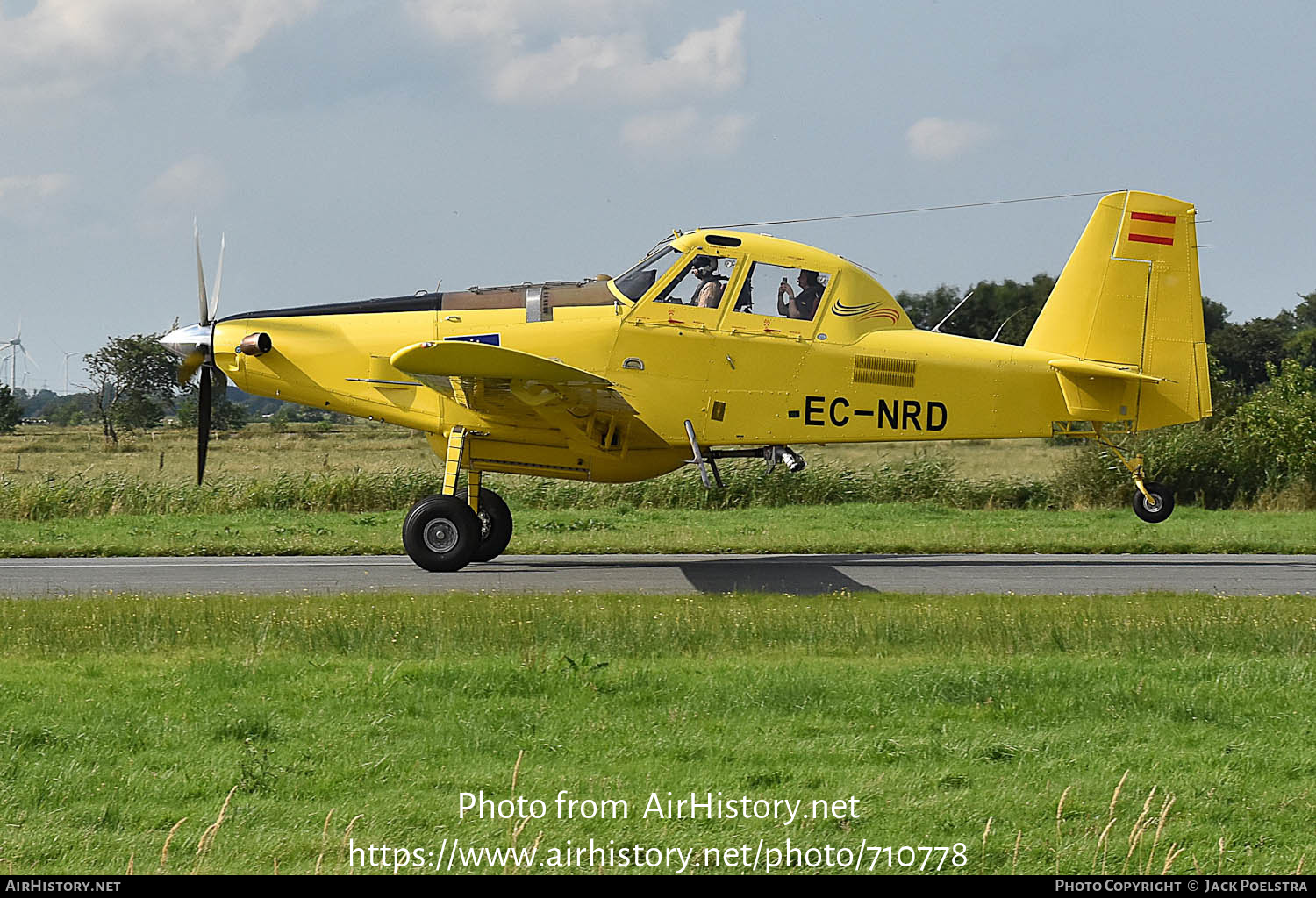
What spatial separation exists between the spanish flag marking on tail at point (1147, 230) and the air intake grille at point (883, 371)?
344cm

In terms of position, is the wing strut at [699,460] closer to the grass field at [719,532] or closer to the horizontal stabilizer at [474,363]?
the horizontal stabilizer at [474,363]

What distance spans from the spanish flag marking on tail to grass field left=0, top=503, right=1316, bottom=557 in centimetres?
409

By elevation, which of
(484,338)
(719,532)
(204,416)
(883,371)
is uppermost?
(484,338)

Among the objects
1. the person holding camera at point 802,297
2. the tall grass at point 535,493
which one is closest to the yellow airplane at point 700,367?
the person holding camera at point 802,297

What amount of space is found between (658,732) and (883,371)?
27.3 feet

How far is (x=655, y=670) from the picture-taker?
789cm

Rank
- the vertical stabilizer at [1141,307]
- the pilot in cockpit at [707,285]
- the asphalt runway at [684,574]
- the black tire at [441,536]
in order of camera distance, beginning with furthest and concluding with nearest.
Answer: the vertical stabilizer at [1141,307], the pilot in cockpit at [707,285], the black tire at [441,536], the asphalt runway at [684,574]

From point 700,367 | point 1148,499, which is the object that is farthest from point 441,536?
point 1148,499

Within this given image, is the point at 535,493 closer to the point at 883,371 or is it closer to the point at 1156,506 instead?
the point at 883,371

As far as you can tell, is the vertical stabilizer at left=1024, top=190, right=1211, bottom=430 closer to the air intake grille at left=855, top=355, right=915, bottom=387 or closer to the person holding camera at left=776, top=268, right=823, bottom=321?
the air intake grille at left=855, top=355, right=915, bottom=387

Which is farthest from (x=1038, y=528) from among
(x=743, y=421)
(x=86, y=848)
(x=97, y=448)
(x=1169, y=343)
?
(x=97, y=448)

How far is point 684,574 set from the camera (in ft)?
45.4

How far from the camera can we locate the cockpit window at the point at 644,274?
1391cm
